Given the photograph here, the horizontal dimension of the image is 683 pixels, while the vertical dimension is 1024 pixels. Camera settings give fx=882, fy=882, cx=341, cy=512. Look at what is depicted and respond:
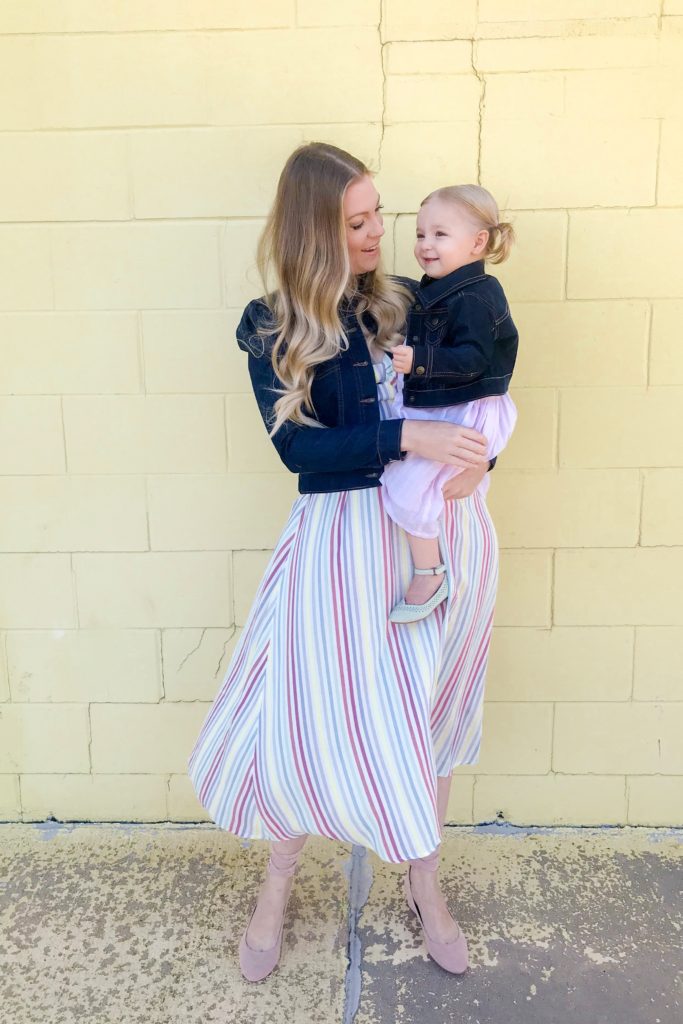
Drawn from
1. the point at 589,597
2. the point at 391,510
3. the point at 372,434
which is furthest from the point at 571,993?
the point at 372,434

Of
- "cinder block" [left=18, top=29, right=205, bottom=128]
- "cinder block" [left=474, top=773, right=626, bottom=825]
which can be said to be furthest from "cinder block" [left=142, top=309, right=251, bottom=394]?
"cinder block" [left=474, top=773, right=626, bottom=825]

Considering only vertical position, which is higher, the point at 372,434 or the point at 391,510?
the point at 372,434

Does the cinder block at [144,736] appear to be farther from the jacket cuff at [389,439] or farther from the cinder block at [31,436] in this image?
the jacket cuff at [389,439]

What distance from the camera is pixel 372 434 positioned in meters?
1.89

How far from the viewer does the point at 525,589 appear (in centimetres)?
257

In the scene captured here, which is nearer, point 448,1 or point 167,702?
point 448,1

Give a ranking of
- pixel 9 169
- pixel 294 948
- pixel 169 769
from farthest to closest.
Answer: pixel 169 769 → pixel 9 169 → pixel 294 948

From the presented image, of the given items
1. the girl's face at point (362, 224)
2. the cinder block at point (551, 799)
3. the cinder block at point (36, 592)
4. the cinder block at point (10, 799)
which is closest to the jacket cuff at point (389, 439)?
the girl's face at point (362, 224)

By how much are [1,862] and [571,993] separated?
1.62 metres

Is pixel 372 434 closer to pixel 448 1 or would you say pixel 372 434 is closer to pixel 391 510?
pixel 391 510

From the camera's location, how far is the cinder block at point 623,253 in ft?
7.64

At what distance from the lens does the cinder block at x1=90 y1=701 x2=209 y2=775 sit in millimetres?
2693

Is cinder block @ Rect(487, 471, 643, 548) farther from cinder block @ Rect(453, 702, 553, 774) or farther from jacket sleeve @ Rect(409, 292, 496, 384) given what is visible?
jacket sleeve @ Rect(409, 292, 496, 384)

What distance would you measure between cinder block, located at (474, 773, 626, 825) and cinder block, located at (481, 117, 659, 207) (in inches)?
65.6
